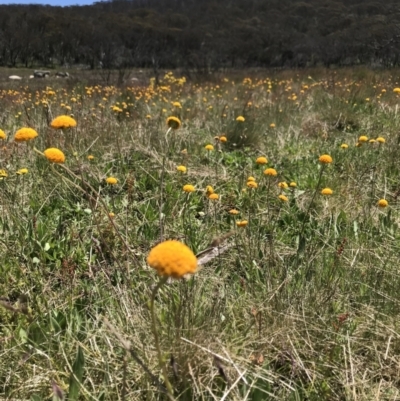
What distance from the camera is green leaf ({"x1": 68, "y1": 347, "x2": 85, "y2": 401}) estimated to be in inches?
58.6

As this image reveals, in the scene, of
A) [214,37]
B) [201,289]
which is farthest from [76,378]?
[214,37]

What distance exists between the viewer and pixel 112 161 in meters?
4.06

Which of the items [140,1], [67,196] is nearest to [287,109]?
[67,196]

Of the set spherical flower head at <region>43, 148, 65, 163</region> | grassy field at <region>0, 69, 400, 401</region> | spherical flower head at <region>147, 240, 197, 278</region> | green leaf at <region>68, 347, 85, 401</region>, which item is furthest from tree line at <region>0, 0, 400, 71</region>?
spherical flower head at <region>147, 240, 197, 278</region>

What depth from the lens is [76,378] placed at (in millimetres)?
1450

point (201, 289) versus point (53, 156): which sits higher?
point (53, 156)

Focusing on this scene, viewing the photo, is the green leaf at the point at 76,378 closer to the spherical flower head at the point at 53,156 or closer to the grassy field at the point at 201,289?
the grassy field at the point at 201,289

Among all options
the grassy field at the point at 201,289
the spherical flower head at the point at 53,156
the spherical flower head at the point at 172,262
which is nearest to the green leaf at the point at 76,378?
the grassy field at the point at 201,289

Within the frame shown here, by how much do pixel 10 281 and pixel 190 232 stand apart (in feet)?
3.36

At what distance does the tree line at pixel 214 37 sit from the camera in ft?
134

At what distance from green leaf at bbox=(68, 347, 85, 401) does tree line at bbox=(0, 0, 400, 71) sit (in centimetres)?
2752

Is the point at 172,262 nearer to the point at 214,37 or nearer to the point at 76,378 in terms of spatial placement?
the point at 76,378

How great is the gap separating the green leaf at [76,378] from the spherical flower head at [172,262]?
756 mm

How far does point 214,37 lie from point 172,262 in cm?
6278
